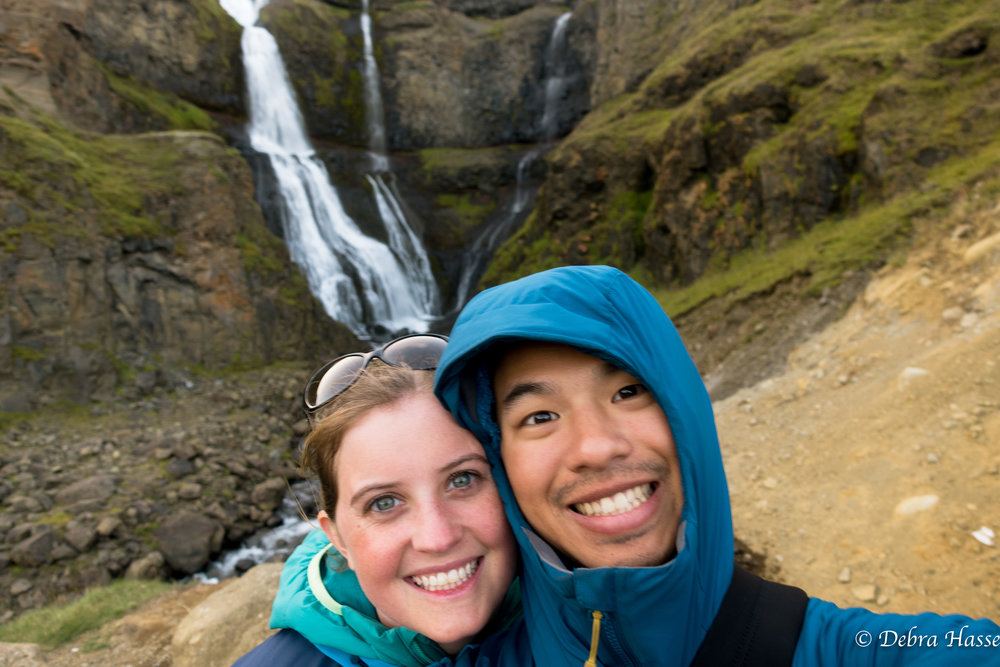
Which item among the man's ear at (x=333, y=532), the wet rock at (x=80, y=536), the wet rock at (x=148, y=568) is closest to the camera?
the man's ear at (x=333, y=532)

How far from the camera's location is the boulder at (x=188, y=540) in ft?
31.2

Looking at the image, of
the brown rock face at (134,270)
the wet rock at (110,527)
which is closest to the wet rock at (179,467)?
the wet rock at (110,527)

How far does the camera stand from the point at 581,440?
4.58 feet

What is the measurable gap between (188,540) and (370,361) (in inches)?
392

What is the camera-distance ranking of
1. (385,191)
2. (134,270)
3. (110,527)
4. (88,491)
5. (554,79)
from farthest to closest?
(554,79)
(385,191)
(134,270)
(88,491)
(110,527)

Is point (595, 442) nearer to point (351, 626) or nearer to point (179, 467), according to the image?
point (351, 626)

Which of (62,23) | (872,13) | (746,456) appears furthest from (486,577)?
(62,23)

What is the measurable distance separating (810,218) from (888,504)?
30.8 ft

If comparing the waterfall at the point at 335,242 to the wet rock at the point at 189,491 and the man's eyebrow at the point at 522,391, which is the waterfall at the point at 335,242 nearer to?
the wet rock at the point at 189,491

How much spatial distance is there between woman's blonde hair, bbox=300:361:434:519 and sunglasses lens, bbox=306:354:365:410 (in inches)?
2.4

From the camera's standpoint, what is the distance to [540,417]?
149cm


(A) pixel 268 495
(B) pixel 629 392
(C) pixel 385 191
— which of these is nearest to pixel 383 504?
(B) pixel 629 392

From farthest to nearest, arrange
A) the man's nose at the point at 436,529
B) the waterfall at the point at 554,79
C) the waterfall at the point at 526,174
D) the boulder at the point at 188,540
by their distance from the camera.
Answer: the waterfall at the point at 554,79 < the waterfall at the point at 526,174 < the boulder at the point at 188,540 < the man's nose at the point at 436,529

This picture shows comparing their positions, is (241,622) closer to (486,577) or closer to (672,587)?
(486,577)
